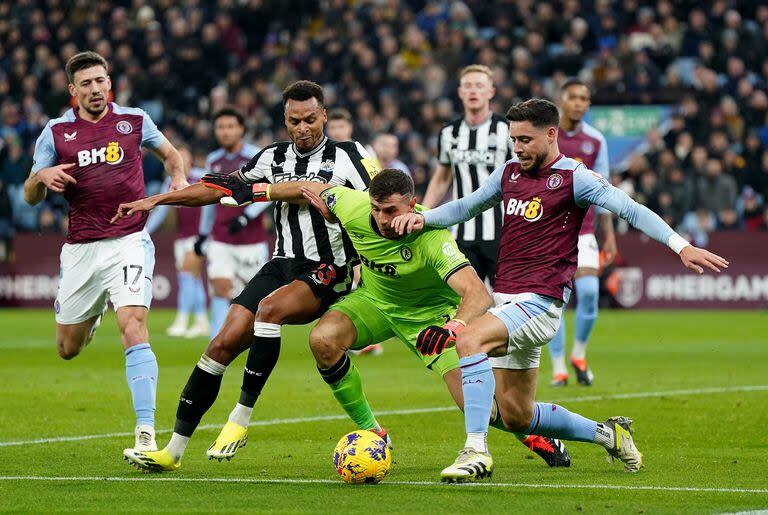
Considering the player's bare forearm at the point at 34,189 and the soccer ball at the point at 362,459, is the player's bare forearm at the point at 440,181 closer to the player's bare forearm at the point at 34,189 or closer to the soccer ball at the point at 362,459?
the player's bare forearm at the point at 34,189

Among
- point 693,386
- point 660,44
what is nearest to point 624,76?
point 660,44

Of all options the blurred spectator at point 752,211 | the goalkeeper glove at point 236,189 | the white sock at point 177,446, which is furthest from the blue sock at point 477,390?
the blurred spectator at point 752,211

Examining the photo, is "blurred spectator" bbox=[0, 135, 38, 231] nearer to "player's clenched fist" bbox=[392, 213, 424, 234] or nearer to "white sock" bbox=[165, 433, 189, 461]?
"white sock" bbox=[165, 433, 189, 461]

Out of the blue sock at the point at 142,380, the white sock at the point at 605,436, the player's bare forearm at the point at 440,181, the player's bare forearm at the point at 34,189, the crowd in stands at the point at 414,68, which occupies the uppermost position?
the crowd in stands at the point at 414,68

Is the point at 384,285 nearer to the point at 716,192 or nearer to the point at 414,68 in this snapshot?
the point at 716,192

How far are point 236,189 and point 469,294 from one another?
1813mm

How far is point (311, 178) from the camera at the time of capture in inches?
336

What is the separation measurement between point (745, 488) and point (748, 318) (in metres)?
14.9

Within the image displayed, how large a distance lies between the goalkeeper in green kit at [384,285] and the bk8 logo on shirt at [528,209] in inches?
16.0

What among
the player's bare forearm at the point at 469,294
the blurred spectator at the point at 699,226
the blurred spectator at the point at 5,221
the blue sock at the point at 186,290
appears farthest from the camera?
the blurred spectator at the point at 5,221

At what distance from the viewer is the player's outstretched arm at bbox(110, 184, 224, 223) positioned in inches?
319

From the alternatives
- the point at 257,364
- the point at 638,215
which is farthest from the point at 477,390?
the point at 257,364

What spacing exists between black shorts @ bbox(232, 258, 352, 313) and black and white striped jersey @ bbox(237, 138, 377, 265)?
2.3 inches

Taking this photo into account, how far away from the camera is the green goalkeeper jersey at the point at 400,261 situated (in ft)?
25.8
